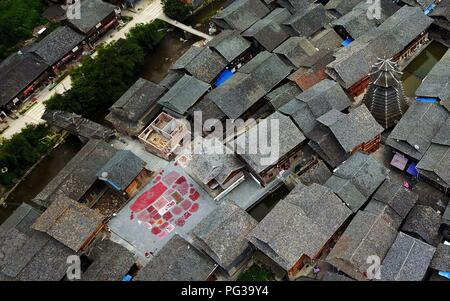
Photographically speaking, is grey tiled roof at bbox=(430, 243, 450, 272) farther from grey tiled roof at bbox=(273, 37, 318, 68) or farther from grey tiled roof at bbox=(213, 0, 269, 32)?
grey tiled roof at bbox=(213, 0, 269, 32)

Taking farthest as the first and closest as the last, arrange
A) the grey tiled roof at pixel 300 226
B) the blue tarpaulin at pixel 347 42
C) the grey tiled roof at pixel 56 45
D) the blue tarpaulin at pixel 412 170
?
the grey tiled roof at pixel 56 45, the blue tarpaulin at pixel 347 42, the blue tarpaulin at pixel 412 170, the grey tiled roof at pixel 300 226

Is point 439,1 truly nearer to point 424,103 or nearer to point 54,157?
point 424,103

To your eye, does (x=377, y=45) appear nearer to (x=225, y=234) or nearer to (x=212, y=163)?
(x=212, y=163)

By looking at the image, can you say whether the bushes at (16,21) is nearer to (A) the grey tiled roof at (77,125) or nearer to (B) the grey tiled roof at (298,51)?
(A) the grey tiled roof at (77,125)

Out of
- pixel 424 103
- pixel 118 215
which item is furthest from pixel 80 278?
pixel 424 103

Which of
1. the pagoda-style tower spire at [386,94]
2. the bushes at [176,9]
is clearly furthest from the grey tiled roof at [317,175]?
the bushes at [176,9]
